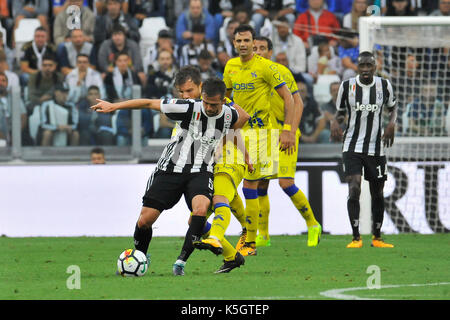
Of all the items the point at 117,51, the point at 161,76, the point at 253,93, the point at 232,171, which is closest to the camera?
the point at 232,171

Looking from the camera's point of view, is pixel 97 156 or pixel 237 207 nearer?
pixel 237 207

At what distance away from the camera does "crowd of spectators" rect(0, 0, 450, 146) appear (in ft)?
43.7

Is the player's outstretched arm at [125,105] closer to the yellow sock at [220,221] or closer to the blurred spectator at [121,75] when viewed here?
the yellow sock at [220,221]

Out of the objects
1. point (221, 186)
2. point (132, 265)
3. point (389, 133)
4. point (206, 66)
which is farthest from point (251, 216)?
point (206, 66)

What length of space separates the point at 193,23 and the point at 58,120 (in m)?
3.41

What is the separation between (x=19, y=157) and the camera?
520 inches

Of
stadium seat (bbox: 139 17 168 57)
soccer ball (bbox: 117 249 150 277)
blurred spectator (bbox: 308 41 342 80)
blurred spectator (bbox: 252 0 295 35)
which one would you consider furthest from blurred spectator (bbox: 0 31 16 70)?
soccer ball (bbox: 117 249 150 277)

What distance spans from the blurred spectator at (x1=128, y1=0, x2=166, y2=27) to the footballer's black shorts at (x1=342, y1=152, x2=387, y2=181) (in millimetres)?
6559

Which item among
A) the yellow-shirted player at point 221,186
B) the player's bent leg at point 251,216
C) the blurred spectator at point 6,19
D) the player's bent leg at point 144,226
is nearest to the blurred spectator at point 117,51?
the blurred spectator at point 6,19

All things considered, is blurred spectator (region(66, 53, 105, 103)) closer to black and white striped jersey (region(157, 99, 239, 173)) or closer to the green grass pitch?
the green grass pitch

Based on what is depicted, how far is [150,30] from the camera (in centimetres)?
1598

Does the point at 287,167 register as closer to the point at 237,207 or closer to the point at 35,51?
the point at 237,207

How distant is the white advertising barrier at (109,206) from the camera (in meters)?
12.7
